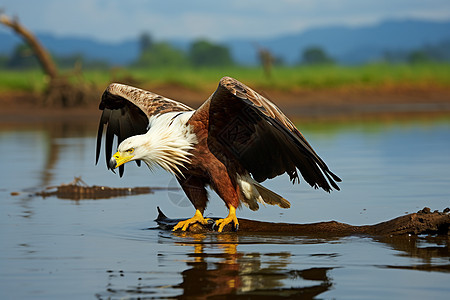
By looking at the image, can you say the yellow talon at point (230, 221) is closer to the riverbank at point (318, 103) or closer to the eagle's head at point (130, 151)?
the eagle's head at point (130, 151)

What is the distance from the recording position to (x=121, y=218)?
7.30 m

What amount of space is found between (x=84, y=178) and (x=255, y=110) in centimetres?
455

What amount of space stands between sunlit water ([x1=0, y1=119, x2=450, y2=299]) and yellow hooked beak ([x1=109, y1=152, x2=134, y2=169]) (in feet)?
1.76

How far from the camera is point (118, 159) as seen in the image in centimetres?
653

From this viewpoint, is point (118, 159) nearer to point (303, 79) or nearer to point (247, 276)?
point (247, 276)

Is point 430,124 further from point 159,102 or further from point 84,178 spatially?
point 159,102

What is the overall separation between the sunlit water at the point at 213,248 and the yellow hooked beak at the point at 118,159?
0.54 m

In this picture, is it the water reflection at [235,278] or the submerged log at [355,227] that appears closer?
the water reflection at [235,278]

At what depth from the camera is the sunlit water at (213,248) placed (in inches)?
186

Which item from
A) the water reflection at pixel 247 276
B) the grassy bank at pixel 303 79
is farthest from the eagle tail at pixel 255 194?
the grassy bank at pixel 303 79

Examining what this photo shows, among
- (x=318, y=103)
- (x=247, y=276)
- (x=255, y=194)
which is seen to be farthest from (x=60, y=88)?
(x=247, y=276)

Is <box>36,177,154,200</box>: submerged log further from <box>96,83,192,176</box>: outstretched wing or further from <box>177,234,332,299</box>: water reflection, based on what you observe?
<box>177,234,332,299</box>: water reflection

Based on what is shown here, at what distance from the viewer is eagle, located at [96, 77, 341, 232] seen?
651cm

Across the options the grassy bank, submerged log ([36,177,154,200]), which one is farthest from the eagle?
the grassy bank
